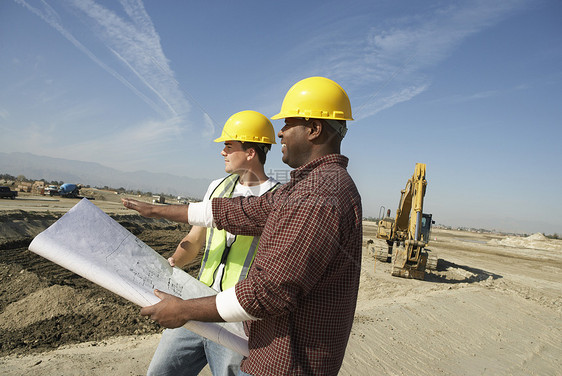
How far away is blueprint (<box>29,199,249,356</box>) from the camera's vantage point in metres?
1.59

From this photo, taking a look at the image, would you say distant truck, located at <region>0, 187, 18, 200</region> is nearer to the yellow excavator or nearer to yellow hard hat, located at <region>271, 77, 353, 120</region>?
the yellow excavator

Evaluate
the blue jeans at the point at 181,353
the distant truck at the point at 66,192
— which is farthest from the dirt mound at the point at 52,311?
the distant truck at the point at 66,192

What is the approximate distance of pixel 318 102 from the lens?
1738 mm

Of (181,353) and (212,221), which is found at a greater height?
(212,221)

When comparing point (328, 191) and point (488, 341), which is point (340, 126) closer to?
point (328, 191)

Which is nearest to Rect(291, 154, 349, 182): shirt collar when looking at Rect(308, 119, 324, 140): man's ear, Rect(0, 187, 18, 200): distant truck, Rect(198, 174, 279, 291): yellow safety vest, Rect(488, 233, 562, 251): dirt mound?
Rect(308, 119, 324, 140): man's ear

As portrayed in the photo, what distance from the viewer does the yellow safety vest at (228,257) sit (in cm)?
219

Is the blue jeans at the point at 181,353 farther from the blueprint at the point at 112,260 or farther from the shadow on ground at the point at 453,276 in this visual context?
the shadow on ground at the point at 453,276

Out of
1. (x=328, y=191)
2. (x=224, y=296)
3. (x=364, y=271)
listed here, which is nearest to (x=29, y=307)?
(x=224, y=296)

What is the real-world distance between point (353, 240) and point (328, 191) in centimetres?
23

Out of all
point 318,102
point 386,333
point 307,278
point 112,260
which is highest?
point 318,102

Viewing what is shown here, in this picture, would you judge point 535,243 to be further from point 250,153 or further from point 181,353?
point 181,353

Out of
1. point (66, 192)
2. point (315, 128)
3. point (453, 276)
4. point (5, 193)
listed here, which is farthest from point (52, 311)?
point (66, 192)

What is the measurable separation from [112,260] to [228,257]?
728mm
